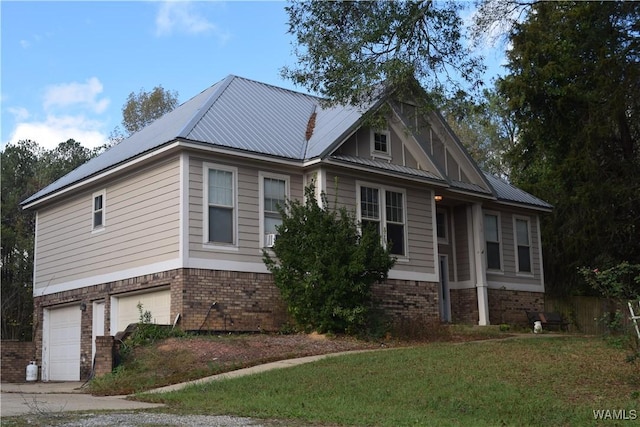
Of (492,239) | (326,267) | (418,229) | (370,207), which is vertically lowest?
(326,267)

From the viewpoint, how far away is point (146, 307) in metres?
19.7

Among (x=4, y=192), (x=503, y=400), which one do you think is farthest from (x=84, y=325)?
(x=4, y=192)

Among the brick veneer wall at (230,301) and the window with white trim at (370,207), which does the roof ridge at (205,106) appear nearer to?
the brick veneer wall at (230,301)

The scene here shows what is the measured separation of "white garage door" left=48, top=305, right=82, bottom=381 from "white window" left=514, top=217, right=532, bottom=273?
1403cm

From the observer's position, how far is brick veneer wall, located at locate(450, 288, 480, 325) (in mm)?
25156

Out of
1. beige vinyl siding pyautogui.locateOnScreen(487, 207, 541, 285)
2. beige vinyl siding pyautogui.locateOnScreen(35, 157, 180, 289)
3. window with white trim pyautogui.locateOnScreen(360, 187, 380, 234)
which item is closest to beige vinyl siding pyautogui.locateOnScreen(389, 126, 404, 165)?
window with white trim pyautogui.locateOnScreen(360, 187, 380, 234)

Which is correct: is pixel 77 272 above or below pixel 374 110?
below

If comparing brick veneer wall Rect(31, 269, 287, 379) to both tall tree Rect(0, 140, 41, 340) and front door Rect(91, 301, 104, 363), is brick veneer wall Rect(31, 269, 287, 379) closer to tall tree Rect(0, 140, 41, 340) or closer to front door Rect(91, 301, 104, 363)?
front door Rect(91, 301, 104, 363)

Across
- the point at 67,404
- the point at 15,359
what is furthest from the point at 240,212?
the point at 15,359

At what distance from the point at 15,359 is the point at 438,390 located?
15.5 m

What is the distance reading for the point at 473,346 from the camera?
16.4 m

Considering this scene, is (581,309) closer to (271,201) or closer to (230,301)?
(271,201)

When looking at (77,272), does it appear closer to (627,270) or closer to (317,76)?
(317,76)

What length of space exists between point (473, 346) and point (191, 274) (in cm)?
640
